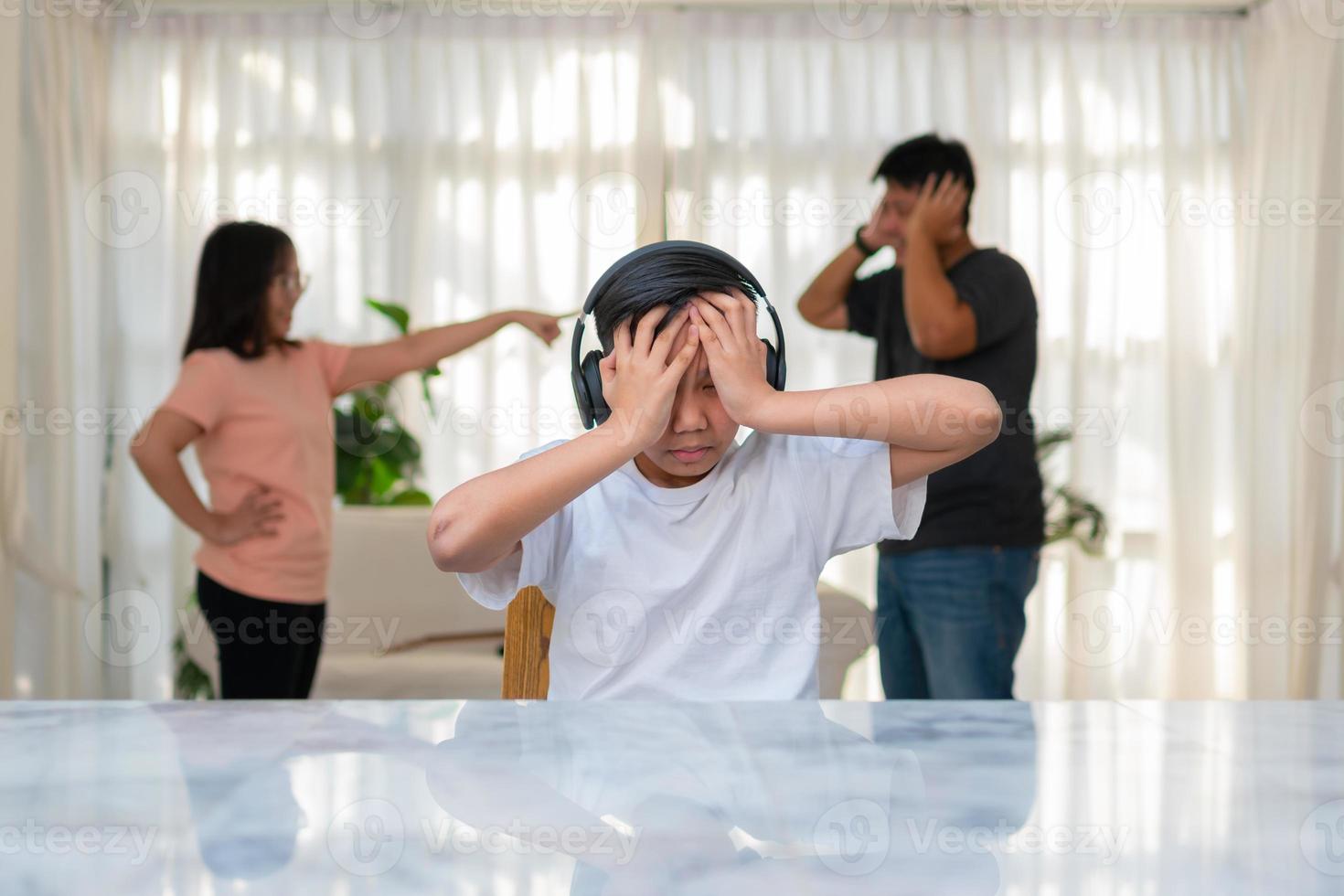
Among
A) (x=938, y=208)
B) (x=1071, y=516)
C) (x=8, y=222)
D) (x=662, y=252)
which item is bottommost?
(x=1071, y=516)

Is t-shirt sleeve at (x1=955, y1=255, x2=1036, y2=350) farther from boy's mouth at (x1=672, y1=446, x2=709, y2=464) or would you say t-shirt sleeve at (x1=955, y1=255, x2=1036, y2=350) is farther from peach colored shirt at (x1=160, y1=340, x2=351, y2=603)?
peach colored shirt at (x1=160, y1=340, x2=351, y2=603)

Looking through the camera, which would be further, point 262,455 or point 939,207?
point 262,455

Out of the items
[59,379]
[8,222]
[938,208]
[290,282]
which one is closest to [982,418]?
[938,208]

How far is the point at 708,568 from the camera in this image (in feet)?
3.61

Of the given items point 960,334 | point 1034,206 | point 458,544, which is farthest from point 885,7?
point 458,544

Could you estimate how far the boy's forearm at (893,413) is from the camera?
3.34 feet

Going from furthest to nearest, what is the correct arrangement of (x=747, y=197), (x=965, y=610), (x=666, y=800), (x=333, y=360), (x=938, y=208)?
(x=747, y=197)
(x=333, y=360)
(x=938, y=208)
(x=965, y=610)
(x=666, y=800)

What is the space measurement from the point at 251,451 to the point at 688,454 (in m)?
1.34

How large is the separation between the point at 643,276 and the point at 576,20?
12.0 ft

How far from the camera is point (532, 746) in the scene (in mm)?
607

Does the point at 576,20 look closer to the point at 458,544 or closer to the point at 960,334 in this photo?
the point at 960,334

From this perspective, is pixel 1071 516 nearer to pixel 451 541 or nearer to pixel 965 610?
pixel 965 610

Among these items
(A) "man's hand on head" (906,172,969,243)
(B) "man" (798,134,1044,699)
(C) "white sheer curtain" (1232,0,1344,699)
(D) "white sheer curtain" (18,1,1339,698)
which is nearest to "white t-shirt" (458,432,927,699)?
(B) "man" (798,134,1044,699)

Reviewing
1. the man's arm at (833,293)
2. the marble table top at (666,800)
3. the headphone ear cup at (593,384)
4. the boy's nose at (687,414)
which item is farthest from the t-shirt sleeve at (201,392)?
the marble table top at (666,800)
